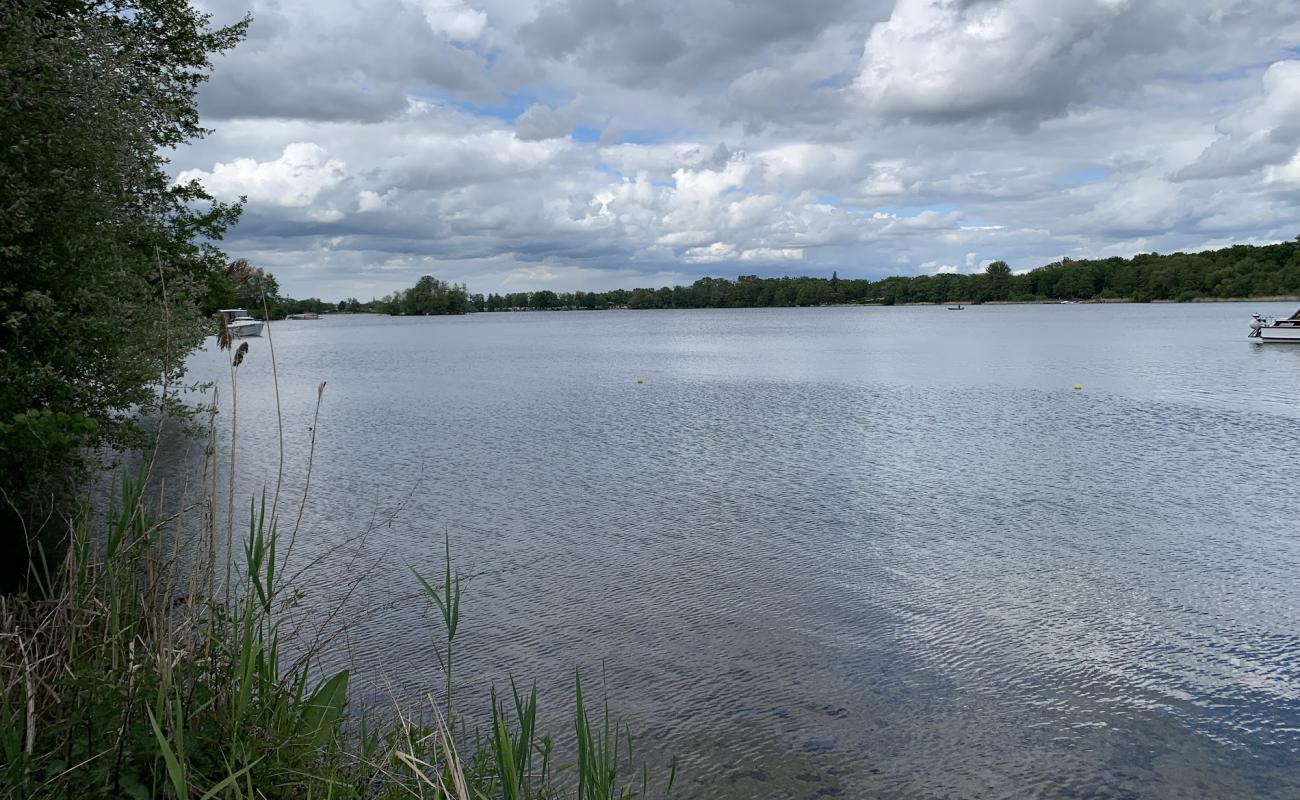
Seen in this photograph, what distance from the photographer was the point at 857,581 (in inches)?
365

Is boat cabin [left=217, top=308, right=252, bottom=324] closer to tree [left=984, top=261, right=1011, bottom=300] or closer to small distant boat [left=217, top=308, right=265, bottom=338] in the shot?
small distant boat [left=217, top=308, right=265, bottom=338]

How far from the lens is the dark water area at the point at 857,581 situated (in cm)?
592

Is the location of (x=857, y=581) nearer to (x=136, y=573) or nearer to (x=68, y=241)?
(x=136, y=573)

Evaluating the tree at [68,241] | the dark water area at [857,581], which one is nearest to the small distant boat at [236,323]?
the tree at [68,241]

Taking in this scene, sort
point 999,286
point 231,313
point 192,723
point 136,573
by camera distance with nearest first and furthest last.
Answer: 1. point 192,723
2. point 136,573
3. point 231,313
4. point 999,286

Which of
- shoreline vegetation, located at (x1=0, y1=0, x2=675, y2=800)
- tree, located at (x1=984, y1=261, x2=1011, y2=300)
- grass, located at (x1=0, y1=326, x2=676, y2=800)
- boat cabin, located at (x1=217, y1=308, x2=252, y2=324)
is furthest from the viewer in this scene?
tree, located at (x1=984, y1=261, x2=1011, y2=300)

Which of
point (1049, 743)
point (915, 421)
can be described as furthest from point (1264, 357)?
point (1049, 743)

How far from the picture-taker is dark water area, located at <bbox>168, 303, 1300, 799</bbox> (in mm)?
5918

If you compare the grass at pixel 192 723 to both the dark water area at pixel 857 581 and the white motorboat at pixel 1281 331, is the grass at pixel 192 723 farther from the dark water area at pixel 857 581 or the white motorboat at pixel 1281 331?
the white motorboat at pixel 1281 331

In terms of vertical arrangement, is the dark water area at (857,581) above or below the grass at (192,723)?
below

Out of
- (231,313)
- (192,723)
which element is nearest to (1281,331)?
(231,313)

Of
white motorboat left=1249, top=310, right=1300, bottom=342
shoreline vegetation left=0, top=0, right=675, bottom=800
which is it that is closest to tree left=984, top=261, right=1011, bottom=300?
white motorboat left=1249, top=310, right=1300, bottom=342

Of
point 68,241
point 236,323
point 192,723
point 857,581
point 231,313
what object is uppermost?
point 68,241

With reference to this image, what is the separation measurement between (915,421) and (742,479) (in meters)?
8.10
